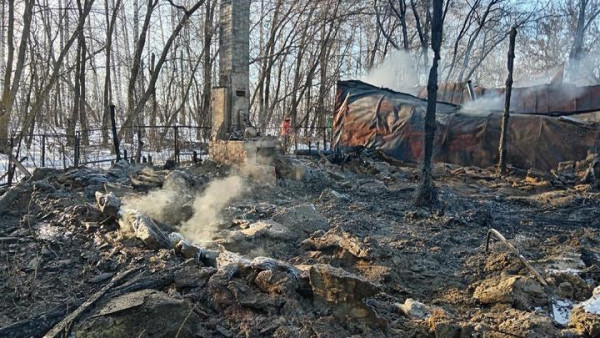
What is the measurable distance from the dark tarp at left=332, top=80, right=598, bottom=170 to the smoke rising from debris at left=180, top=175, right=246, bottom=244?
18.2 ft

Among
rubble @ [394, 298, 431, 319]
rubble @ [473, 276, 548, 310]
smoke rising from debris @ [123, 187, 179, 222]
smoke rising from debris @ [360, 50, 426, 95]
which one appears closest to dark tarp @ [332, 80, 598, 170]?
smoke rising from debris @ [123, 187, 179, 222]

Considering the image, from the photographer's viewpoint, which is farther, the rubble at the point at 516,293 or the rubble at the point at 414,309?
the rubble at the point at 516,293

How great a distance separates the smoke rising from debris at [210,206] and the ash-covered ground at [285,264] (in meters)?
0.03

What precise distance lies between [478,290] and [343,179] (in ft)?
18.2

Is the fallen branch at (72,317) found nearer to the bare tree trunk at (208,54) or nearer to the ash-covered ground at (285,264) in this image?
the ash-covered ground at (285,264)

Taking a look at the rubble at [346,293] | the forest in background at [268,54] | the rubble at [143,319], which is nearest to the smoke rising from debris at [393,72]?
the forest in background at [268,54]

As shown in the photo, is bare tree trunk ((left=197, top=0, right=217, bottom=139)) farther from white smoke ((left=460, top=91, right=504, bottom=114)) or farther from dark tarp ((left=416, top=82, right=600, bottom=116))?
dark tarp ((left=416, top=82, right=600, bottom=116))

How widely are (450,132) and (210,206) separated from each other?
7.57 m

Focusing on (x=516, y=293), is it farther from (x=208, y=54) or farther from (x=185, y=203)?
(x=208, y=54)

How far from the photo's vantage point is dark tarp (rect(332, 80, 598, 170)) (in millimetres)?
10172

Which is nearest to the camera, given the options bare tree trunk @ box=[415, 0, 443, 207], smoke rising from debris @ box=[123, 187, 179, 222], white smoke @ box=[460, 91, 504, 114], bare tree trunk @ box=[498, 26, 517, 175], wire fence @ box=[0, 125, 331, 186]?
smoke rising from debris @ box=[123, 187, 179, 222]

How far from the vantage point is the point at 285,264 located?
372 cm

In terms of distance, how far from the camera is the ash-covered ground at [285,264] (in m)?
2.98

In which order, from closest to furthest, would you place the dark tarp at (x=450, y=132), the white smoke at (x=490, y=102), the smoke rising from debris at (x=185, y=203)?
the smoke rising from debris at (x=185, y=203) < the dark tarp at (x=450, y=132) < the white smoke at (x=490, y=102)
